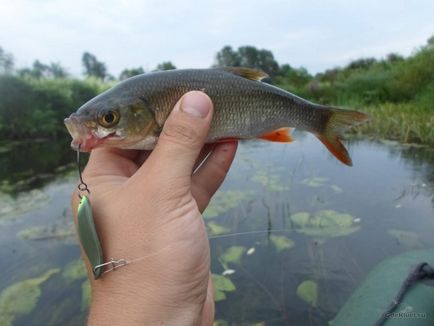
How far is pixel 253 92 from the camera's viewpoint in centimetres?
214

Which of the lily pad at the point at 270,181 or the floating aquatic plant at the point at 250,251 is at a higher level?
the lily pad at the point at 270,181

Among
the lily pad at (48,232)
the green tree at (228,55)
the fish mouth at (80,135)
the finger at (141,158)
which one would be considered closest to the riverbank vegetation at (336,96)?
the lily pad at (48,232)

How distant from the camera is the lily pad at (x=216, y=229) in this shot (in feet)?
16.7

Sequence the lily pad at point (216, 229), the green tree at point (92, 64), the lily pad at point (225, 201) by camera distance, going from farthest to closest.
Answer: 1. the green tree at point (92, 64)
2. the lily pad at point (225, 201)
3. the lily pad at point (216, 229)

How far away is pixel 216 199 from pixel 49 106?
17365mm

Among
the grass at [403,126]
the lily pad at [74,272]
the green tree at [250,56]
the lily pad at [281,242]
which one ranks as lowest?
the lily pad at [74,272]

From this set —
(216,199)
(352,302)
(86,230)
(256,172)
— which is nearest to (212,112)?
(86,230)

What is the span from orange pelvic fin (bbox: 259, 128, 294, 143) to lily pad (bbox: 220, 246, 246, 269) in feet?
8.09

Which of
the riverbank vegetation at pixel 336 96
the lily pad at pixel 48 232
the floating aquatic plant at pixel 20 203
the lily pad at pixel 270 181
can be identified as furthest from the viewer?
the riverbank vegetation at pixel 336 96

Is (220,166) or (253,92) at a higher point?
(253,92)

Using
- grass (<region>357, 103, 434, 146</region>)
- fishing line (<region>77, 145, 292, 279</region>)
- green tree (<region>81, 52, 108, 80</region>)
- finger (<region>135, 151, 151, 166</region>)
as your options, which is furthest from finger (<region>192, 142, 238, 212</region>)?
green tree (<region>81, 52, 108, 80</region>)

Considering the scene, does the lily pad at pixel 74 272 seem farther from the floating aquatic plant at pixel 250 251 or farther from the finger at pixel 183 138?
the finger at pixel 183 138

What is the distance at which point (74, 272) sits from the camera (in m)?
4.45

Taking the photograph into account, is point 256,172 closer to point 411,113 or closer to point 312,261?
point 312,261
